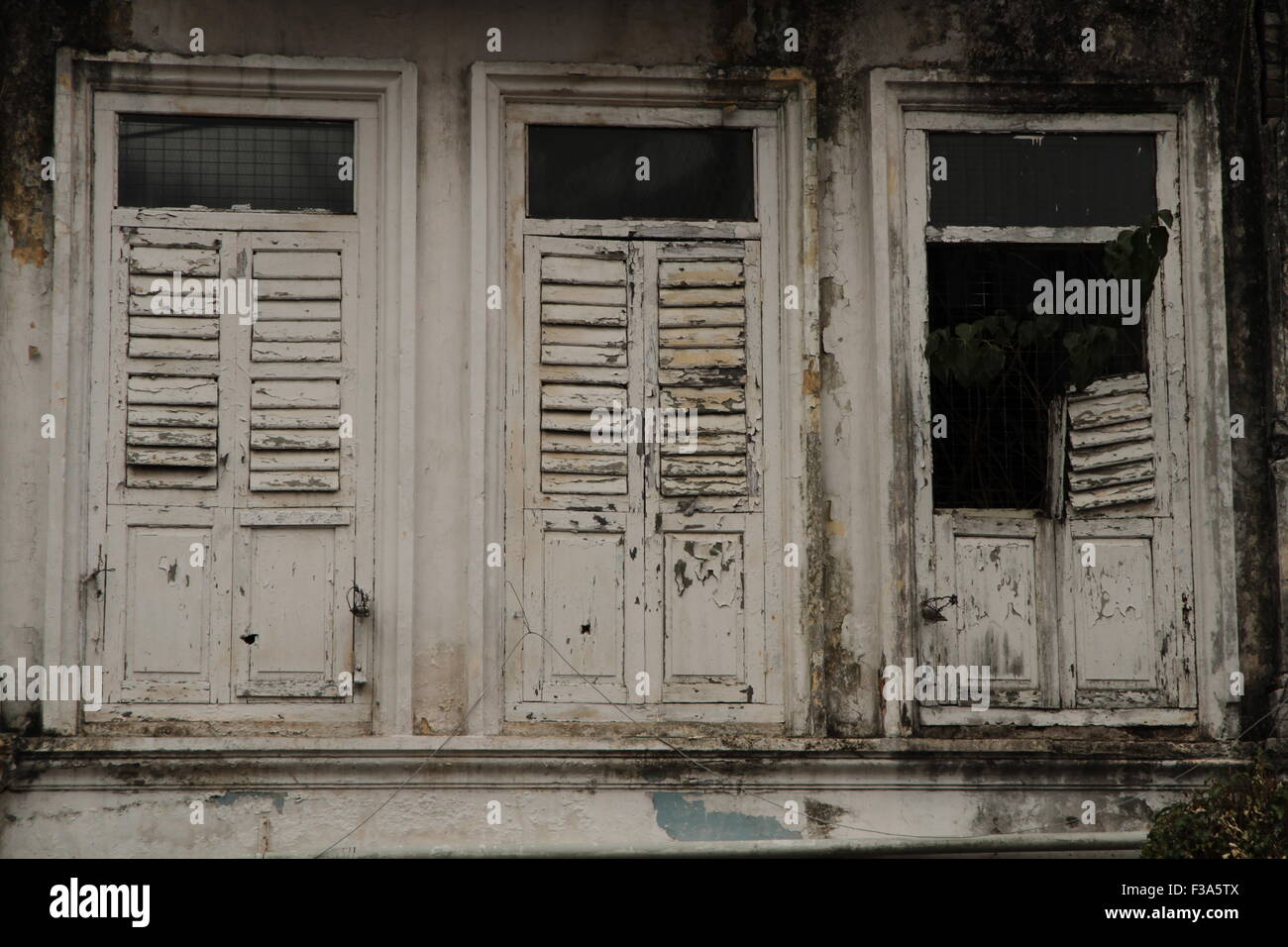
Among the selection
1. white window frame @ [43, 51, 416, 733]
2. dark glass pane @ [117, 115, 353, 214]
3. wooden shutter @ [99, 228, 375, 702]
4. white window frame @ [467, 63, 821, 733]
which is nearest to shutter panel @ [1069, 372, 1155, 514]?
white window frame @ [467, 63, 821, 733]

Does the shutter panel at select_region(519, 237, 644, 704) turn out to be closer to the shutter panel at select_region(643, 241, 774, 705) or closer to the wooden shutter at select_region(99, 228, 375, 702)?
the shutter panel at select_region(643, 241, 774, 705)

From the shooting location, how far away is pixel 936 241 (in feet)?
25.0

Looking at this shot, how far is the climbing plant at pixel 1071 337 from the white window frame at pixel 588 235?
1.90 ft

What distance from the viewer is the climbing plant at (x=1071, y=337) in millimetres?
7395

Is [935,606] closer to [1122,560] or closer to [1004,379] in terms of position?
[1122,560]

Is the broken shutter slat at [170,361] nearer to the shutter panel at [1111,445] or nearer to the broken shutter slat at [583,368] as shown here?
the broken shutter slat at [583,368]

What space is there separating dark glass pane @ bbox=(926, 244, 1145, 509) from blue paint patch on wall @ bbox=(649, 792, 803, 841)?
5.17 feet

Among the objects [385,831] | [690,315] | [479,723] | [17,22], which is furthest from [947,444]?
[17,22]

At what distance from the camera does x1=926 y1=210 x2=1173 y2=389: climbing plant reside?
739 cm

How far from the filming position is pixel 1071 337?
7.46 meters

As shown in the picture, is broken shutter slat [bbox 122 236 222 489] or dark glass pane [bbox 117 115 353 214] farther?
dark glass pane [bbox 117 115 353 214]

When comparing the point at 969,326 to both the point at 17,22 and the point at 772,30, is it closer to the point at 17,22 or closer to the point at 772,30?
the point at 772,30

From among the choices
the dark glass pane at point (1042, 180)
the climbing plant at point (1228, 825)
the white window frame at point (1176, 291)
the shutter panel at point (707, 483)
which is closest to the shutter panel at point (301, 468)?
the shutter panel at point (707, 483)

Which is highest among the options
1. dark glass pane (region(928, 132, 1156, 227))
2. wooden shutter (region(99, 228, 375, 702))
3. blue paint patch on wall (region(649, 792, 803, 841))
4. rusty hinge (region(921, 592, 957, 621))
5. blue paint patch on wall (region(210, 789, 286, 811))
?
dark glass pane (region(928, 132, 1156, 227))
